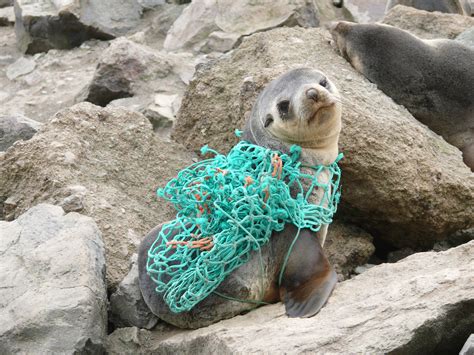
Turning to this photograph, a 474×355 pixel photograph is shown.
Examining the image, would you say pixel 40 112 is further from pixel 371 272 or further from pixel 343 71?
pixel 371 272

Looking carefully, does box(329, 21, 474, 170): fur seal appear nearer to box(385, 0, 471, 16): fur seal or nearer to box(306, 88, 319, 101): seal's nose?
box(385, 0, 471, 16): fur seal

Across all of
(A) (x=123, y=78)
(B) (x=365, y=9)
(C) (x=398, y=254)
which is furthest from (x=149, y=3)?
(C) (x=398, y=254)

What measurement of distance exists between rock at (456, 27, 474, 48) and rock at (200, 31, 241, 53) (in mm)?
2675

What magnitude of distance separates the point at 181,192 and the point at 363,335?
1.40 metres

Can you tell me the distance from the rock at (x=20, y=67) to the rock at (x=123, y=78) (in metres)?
1.61

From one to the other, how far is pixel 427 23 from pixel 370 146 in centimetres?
332

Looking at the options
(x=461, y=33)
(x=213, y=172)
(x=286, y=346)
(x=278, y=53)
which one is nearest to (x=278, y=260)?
(x=213, y=172)

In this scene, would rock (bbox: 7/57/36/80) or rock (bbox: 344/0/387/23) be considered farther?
rock (bbox: 344/0/387/23)

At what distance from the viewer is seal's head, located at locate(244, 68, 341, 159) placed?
14.6 ft

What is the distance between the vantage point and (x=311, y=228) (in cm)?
442

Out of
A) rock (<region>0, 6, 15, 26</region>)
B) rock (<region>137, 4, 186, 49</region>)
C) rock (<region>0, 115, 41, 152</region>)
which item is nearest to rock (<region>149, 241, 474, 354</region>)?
rock (<region>0, 115, 41, 152</region>)

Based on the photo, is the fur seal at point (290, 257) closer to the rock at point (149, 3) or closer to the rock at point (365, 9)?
the rock at point (365, 9)

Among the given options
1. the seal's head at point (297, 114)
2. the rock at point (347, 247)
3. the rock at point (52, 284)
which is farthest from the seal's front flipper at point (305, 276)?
the rock at point (347, 247)

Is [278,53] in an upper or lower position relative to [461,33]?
upper
